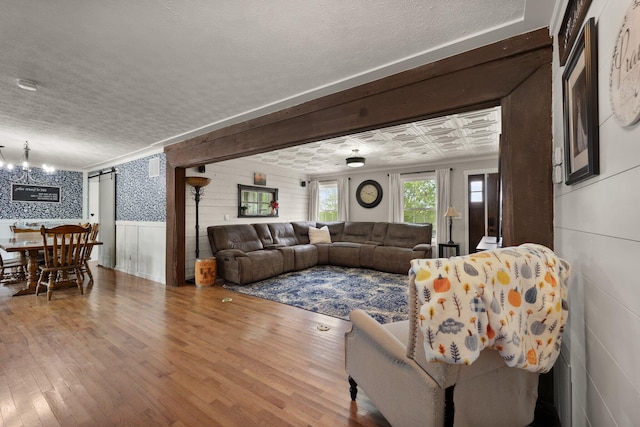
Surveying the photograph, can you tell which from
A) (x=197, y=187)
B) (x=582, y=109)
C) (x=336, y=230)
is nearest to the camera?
(x=582, y=109)

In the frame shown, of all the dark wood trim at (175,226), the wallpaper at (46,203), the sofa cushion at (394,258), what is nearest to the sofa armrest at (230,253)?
the dark wood trim at (175,226)

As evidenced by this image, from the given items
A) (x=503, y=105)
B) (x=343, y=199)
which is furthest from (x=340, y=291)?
(x=343, y=199)

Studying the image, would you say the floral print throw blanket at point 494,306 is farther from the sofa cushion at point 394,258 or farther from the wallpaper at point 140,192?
the wallpaper at point 140,192

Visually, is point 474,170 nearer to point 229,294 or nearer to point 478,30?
point 478,30

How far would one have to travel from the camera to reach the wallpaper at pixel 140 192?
4.89 metres

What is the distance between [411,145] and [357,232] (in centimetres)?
268

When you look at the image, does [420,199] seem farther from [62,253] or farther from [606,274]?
[62,253]

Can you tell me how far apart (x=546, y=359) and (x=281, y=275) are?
4.66m

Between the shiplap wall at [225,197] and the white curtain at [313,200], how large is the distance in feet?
2.49

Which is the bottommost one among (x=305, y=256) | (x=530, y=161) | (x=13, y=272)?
(x=13, y=272)

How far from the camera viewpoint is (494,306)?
2.99ft

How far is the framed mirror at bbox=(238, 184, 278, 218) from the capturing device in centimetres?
600

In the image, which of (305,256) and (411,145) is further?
(305,256)

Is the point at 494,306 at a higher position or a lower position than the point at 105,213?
lower
